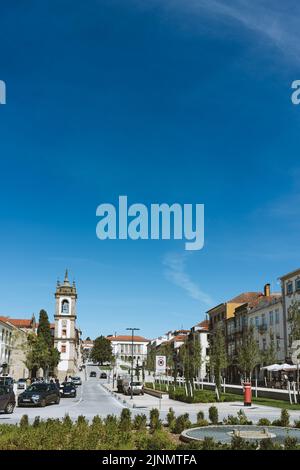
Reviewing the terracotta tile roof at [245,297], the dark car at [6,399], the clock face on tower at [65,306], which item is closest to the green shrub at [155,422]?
the dark car at [6,399]

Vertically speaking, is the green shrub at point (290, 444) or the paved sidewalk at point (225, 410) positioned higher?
the green shrub at point (290, 444)

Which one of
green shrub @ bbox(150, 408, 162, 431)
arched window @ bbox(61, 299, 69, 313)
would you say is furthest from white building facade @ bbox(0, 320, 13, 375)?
green shrub @ bbox(150, 408, 162, 431)

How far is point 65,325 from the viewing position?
121000 mm

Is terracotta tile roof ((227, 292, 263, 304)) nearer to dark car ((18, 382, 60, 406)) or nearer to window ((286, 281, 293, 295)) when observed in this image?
window ((286, 281, 293, 295))

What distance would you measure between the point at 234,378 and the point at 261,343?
12387 mm

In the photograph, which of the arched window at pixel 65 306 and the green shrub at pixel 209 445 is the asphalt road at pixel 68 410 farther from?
the arched window at pixel 65 306

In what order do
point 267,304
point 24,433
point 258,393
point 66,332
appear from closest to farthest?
point 24,433 < point 258,393 < point 267,304 < point 66,332

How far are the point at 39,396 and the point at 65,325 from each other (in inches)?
3476

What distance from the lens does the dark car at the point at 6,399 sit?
2608 cm

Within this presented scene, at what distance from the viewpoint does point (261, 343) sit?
75.6 m

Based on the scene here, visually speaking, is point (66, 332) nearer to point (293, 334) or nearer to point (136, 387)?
point (136, 387)

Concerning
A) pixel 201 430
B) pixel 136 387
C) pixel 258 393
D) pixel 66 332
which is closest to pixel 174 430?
pixel 201 430

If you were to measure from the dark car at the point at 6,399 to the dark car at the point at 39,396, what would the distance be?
6.54m

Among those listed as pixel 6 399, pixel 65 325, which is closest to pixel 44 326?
pixel 65 325
